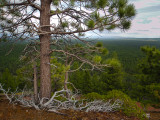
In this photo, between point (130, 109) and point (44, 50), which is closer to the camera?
point (130, 109)

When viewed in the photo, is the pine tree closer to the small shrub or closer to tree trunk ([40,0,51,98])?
tree trunk ([40,0,51,98])

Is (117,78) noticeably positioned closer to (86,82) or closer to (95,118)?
(86,82)

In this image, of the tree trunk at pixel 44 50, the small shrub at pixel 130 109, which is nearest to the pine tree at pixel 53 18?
the tree trunk at pixel 44 50

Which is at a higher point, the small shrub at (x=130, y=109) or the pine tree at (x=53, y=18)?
the pine tree at (x=53, y=18)

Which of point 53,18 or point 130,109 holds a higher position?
point 53,18

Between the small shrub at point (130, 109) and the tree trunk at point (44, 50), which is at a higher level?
the tree trunk at point (44, 50)

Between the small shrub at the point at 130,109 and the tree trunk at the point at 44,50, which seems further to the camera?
the tree trunk at the point at 44,50

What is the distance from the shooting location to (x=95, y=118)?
256cm

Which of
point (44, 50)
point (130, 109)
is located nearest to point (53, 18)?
point (44, 50)

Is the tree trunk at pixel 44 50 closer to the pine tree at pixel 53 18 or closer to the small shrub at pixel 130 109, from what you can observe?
the pine tree at pixel 53 18

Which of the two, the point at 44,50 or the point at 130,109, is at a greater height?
the point at 44,50

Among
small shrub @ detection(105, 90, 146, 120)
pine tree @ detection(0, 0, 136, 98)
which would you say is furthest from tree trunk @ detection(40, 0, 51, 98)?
small shrub @ detection(105, 90, 146, 120)

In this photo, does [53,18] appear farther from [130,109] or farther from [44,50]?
[130,109]

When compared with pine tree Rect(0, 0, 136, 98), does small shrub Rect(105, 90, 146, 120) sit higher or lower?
lower
